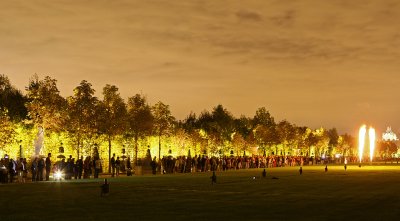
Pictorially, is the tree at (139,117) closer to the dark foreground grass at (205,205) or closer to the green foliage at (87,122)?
the green foliage at (87,122)

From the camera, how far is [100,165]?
54781 millimetres

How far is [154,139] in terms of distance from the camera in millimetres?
106812

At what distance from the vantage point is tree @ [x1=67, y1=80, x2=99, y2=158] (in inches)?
2778

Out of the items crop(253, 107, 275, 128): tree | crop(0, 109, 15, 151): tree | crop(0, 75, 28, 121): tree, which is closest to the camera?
crop(0, 109, 15, 151): tree

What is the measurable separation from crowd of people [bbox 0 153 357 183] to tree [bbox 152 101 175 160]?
45.6 ft

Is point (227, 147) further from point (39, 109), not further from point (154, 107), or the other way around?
point (39, 109)

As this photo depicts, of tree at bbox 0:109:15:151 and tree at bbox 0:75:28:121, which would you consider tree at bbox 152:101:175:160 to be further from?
tree at bbox 0:109:15:151

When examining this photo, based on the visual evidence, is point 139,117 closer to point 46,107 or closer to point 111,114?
point 111,114

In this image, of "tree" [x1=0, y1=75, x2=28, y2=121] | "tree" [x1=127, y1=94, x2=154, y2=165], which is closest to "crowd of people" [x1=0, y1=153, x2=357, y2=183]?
"tree" [x1=127, y1=94, x2=154, y2=165]

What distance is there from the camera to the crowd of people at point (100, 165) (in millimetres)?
48438

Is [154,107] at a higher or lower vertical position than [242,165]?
higher

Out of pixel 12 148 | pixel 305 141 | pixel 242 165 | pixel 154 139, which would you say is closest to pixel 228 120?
pixel 305 141

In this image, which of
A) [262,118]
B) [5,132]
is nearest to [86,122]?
[5,132]

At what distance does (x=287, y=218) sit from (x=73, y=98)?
54942mm
